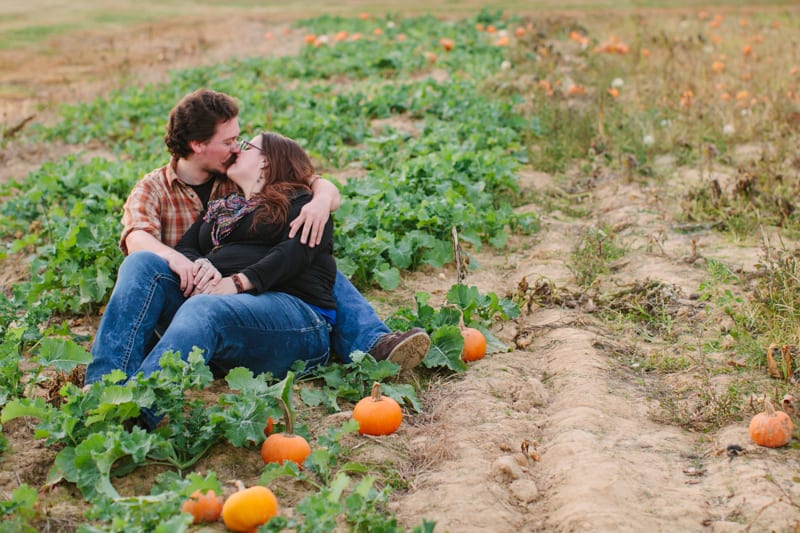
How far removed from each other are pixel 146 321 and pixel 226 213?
0.74m

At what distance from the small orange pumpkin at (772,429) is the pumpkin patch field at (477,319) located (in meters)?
0.01

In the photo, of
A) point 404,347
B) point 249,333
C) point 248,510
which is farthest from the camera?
point 404,347

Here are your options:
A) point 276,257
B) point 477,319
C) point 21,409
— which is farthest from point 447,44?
point 21,409

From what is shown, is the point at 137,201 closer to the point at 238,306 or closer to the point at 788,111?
the point at 238,306

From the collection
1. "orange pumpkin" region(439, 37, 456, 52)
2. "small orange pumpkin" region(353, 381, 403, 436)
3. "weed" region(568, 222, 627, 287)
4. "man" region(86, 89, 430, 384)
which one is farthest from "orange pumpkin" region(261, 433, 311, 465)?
"orange pumpkin" region(439, 37, 456, 52)

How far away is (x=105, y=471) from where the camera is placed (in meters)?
3.01

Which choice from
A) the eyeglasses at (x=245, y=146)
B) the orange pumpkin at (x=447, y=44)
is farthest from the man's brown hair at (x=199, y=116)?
the orange pumpkin at (x=447, y=44)

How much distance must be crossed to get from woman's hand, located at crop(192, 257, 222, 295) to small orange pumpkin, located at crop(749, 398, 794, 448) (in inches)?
91.9

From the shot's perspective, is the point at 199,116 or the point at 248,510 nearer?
the point at 248,510

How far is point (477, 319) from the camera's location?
478 centimetres

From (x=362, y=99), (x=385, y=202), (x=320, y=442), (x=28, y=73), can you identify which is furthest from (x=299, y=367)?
(x=28, y=73)

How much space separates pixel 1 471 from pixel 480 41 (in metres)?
11.7

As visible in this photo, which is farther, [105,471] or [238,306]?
[238,306]

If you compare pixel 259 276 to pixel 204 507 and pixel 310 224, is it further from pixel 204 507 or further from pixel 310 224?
pixel 204 507
